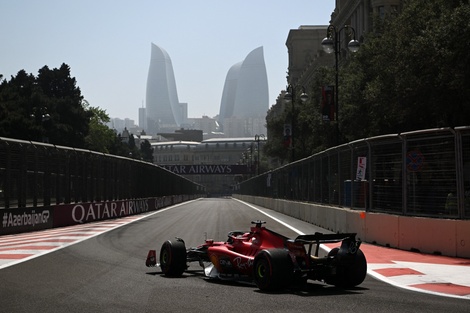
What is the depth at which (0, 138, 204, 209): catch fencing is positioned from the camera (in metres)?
21.3

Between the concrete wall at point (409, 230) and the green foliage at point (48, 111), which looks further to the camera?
the green foliage at point (48, 111)

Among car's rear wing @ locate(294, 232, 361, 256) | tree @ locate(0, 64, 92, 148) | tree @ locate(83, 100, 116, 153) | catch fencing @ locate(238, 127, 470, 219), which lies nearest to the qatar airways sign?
tree @ locate(83, 100, 116, 153)

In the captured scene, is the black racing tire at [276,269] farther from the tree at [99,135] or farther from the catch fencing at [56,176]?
the tree at [99,135]

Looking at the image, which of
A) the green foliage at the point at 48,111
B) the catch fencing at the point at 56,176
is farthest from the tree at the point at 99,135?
the catch fencing at the point at 56,176

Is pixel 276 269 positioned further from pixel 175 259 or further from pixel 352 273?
pixel 175 259

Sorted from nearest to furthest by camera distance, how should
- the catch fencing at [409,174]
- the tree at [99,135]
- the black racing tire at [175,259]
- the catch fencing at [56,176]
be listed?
the black racing tire at [175,259] → the catch fencing at [409,174] → the catch fencing at [56,176] → the tree at [99,135]

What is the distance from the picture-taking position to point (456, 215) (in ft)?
47.9

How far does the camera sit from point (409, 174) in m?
16.0

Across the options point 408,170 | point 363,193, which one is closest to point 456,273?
point 408,170

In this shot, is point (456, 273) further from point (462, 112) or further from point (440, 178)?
point (462, 112)

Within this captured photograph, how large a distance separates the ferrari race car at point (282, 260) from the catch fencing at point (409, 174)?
5083 millimetres

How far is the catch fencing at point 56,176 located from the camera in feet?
69.8

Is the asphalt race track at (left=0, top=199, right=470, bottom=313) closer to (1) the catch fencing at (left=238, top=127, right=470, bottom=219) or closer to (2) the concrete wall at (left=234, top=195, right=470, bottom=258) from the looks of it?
(2) the concrete wall at (left=234, top=195, right=470, bottom=258)

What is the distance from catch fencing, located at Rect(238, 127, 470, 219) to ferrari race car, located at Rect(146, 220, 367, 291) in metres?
5.08
